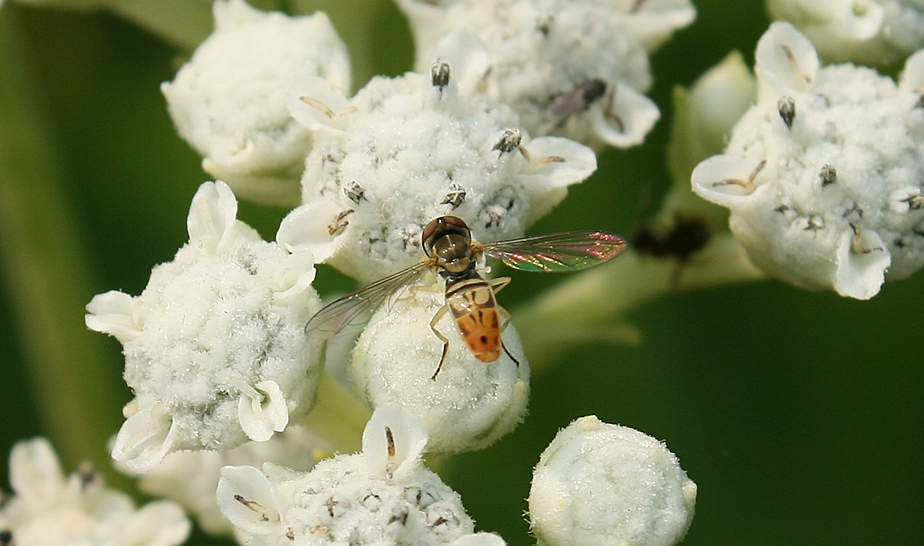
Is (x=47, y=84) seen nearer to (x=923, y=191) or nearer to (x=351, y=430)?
(x=351, y=430)

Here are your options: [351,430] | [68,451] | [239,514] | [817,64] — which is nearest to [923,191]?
[817,64]

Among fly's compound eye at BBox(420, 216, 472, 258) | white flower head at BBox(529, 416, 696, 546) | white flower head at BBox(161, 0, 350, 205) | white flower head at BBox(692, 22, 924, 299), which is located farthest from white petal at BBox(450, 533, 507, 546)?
white flower head at BBox(161, 0, 350, 205)

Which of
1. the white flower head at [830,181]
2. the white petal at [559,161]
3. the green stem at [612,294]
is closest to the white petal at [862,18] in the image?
the white flower head at [830,181]

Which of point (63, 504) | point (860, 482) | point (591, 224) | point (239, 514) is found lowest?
point (860, 482)

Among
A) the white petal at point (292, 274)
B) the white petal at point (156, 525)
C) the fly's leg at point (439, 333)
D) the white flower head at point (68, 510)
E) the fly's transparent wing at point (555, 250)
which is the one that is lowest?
the white flower head at point (68, 510)

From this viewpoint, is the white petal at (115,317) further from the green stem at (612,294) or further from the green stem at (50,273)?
the green stem at (50,273)

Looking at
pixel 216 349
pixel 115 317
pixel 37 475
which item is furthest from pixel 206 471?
A: pixel 216 349

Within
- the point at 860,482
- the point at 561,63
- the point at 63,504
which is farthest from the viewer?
the point at 860,482
